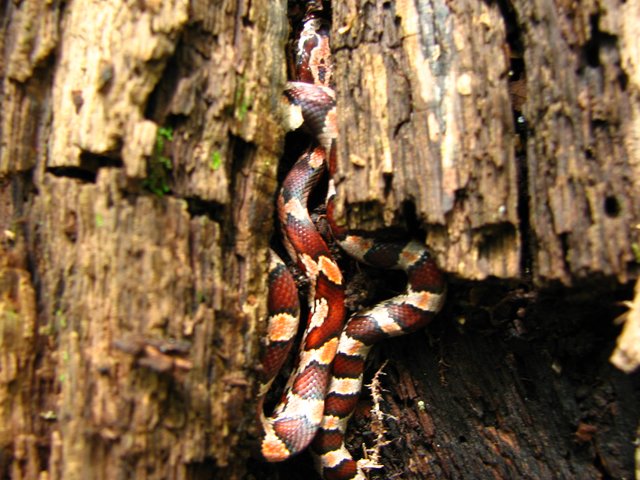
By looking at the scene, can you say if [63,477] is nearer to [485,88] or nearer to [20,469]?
[20,469]

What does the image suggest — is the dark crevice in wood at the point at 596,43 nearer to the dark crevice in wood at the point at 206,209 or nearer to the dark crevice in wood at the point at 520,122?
the dark crevice in wood at the point at 520,122

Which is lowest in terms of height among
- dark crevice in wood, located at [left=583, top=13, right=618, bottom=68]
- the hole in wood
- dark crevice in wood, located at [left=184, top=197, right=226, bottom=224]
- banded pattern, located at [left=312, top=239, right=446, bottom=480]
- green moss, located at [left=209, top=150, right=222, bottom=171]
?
banded pattern, located at [left=312, top=239, right=446, bottom=480]

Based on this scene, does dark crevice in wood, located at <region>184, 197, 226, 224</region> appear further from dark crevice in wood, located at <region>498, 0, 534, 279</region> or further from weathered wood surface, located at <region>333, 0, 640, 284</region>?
dark crevice in wood, located at <region>498, 0, 534, 279</region>

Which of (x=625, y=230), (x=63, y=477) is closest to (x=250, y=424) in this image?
(x=63, y=477)

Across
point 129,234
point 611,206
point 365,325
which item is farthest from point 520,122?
point 129,234

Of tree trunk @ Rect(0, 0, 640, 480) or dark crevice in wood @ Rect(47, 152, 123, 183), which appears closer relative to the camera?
tree trunk @ Rect(0, 0, 640, 480)

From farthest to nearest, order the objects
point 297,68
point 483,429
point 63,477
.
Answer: point 297,68 → point 483,429 → point 63,477

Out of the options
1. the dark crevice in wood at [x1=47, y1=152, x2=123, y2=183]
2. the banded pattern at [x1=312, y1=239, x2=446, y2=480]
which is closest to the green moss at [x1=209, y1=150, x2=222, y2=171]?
the dark crevice in wood at [x1=47, y1=152, x2=123, y2=183]
